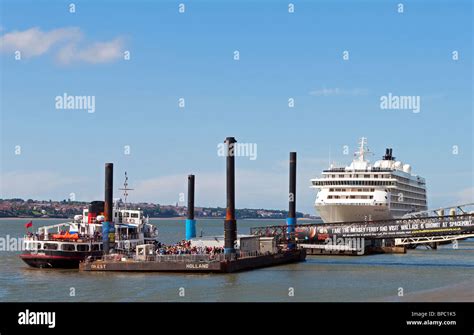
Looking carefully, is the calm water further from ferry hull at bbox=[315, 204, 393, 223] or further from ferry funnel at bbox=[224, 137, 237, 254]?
ferry hull at bbox=[315, 204, 393, 223]

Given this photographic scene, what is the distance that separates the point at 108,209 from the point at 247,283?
59.3 feet

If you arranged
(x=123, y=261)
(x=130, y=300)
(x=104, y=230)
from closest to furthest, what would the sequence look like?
1. (x=130, y=300)
2. (x=123, y=261)
3. (x=104, y=230)

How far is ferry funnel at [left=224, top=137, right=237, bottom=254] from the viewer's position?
6625 centimetres

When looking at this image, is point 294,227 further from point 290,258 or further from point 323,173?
point 323,173

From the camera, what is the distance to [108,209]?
2788 inches

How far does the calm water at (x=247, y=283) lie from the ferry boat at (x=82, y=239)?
1659mm

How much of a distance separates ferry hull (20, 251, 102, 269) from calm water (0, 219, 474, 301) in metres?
1.03

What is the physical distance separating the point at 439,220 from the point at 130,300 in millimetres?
40899

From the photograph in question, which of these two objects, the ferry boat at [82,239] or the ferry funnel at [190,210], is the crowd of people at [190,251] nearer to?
the ferry boat at [82,239]
